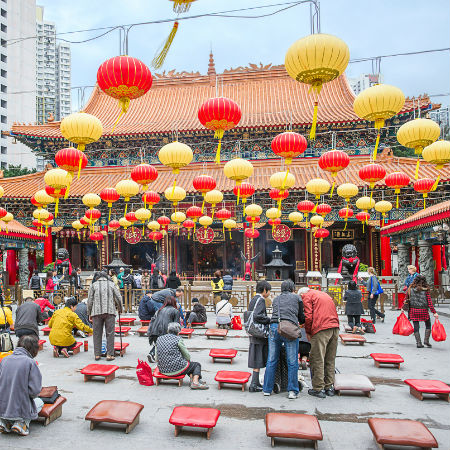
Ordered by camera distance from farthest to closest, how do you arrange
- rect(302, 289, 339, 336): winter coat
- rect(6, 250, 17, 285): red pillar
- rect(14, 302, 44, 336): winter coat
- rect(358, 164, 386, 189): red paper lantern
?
rect(6, 250, 17, 285): red pillar
rect(358, 164, 386, 189): red paper lantern
rect(14, 302, 44, 336): winter coat
rect(302, 289, 339, 336): winter coat

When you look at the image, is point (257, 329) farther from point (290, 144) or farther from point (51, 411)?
point (290, 144)

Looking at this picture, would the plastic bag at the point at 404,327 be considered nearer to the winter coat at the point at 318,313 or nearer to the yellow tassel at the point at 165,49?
the winter coat at the point at 318,313

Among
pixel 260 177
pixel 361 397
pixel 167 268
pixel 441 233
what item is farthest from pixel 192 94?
pixel 361 397

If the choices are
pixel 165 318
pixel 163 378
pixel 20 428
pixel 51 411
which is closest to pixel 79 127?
pixel 165 318

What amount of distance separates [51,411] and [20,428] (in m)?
0.37

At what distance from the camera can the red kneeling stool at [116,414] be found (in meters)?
4.24

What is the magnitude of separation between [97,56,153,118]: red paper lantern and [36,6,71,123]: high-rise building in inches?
3545

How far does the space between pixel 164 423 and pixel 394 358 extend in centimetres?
425

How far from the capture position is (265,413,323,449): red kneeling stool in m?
3.87

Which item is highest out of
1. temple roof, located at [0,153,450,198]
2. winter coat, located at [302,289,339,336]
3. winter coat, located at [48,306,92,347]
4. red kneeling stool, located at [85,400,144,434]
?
temple roof, located at [0,153,450,198]

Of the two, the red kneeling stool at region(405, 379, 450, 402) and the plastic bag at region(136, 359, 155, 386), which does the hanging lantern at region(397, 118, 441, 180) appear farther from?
the plastic bag at region(136, 359, 155, 386)

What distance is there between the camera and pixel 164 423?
4.58 metres

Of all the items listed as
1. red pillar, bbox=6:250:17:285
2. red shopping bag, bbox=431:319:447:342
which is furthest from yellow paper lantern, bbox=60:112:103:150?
red pillar, bbox=6:250:17:285

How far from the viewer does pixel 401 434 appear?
3.82 meters
